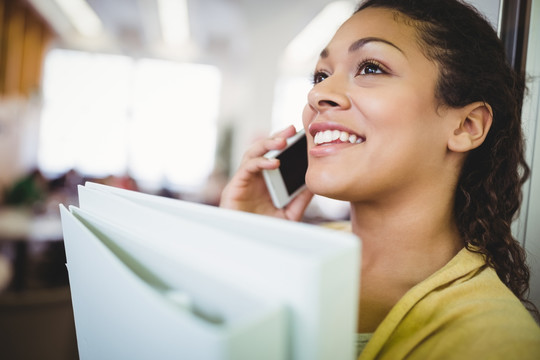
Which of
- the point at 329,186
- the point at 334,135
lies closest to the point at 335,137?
the point at 334,135

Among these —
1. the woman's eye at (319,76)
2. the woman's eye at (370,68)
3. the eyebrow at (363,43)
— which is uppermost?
the eyebrow at (363,43)

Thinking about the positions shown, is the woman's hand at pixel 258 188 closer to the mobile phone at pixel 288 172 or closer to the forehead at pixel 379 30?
the mobile phone at pixel 288 172

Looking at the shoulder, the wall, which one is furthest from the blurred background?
the shoulder

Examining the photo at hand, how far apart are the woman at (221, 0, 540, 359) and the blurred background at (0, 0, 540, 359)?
2.01 meters

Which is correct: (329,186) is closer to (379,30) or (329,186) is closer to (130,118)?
(379,30)

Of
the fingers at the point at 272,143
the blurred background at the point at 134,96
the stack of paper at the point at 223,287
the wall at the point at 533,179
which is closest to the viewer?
the stack of paper at the point at 223,287

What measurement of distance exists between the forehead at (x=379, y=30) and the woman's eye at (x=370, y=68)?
0.05m

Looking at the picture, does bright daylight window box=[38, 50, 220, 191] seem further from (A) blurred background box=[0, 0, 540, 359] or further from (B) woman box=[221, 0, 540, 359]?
(B) woman box=[221, 0, 540, 359]

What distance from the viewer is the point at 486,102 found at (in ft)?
2.53

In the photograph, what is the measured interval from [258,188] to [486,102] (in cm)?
63

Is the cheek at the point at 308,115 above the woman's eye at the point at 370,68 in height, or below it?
below

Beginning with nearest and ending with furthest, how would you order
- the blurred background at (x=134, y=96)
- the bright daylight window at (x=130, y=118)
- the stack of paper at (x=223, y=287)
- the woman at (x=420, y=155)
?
the stack of paper at (x=223, y=287)
the woman at (x=420, y=155)
the blurred background at (x=134, y=96)
the bright daylight window at (x=130, y=118)

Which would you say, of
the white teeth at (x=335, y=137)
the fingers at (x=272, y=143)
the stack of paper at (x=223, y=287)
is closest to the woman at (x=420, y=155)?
the white teeth at (x=335, y=137)

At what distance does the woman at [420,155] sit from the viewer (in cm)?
69
